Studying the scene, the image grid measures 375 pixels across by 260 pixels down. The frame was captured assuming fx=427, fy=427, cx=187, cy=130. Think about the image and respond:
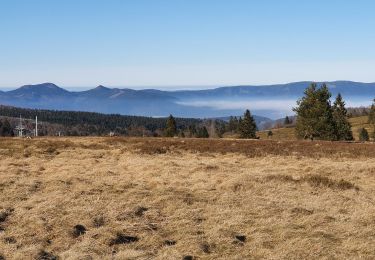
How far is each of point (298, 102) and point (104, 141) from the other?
29.2 m

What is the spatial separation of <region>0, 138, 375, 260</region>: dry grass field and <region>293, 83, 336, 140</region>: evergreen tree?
3311 cm

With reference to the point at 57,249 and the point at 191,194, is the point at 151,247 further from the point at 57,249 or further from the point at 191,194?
the point at 191,194

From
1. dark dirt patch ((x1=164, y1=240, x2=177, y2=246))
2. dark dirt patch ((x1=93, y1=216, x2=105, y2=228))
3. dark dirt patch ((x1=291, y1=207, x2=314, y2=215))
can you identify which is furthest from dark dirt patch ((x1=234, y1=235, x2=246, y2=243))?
dark dirt patch ((x1=93, y1=216, x2=105, y2=228))

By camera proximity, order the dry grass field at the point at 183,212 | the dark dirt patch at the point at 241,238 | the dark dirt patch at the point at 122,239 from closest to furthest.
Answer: the dry grass field at the point at 183,212
the dark dirt patch at the point at 122,239
the dark dirt patch at the point at 241,238

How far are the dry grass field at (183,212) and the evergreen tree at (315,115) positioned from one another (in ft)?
109

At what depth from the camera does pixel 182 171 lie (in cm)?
2453

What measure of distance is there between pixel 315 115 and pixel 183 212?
1908 inches

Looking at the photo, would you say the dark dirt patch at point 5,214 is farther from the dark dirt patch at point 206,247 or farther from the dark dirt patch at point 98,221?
the dark dirt patch at point 206,247

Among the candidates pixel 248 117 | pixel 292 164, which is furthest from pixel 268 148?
pixel 248 117

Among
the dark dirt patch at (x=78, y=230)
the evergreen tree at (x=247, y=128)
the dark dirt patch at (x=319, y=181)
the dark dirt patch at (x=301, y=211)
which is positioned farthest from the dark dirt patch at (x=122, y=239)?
the evergreen tree at (x=247, y=128)

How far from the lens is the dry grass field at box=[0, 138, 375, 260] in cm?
1144

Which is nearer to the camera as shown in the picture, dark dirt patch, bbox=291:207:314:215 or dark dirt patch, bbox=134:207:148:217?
dark dirt patch, bbox=134:207:148:217

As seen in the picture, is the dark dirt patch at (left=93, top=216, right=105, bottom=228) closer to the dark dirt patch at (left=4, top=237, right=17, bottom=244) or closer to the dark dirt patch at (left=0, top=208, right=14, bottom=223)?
the dark dirt patch at (left=4, top=237, right=17, bottom=244)

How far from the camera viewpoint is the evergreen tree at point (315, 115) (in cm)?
5928
